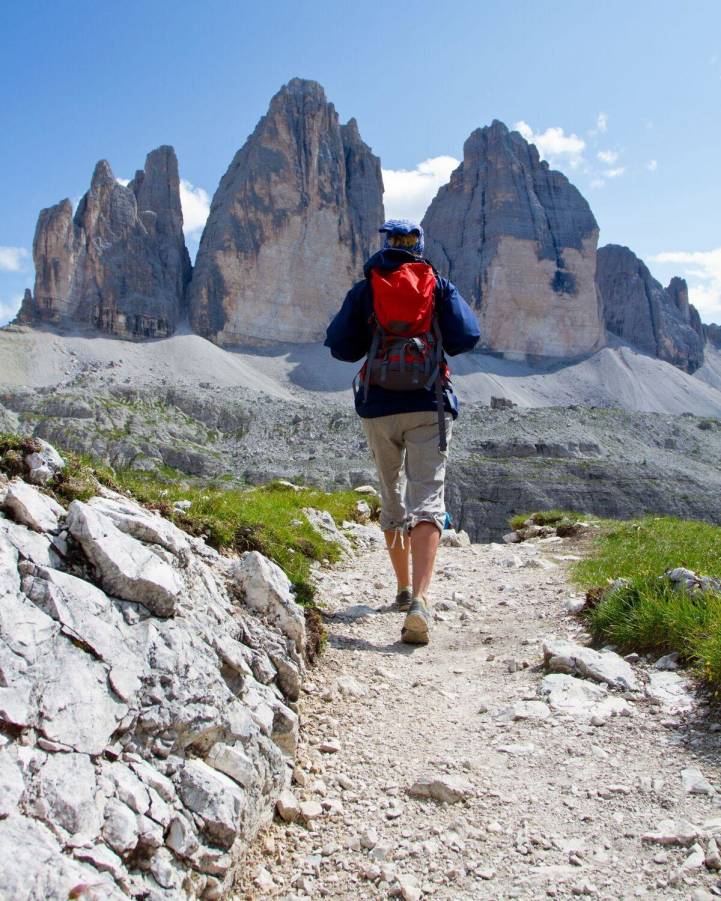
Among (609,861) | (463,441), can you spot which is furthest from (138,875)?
(463,441)

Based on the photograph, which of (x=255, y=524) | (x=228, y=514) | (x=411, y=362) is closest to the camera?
(x=411, y=362)

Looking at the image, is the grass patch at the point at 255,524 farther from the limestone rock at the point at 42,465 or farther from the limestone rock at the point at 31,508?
the limestone rock at the point at 31,508

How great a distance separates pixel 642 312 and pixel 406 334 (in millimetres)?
175239

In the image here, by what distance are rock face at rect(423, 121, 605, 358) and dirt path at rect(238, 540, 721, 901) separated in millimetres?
140375

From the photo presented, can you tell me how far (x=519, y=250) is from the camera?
5728 inches

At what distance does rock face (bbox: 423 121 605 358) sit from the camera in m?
144

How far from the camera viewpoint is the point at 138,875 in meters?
2.38

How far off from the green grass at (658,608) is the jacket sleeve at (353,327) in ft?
9.88

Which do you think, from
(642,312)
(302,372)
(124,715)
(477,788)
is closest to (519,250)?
(642,312)

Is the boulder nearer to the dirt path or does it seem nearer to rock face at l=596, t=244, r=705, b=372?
the dirt path

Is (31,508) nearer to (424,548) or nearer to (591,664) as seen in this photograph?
(424,548)

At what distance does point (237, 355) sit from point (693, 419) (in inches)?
3018

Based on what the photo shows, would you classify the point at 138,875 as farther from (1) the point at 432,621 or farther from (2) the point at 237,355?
(2) the point at 237,355

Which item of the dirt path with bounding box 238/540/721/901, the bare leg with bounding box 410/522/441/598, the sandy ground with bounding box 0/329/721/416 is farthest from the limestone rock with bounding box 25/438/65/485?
the sandy ground with bounding box 0/329/721/416
